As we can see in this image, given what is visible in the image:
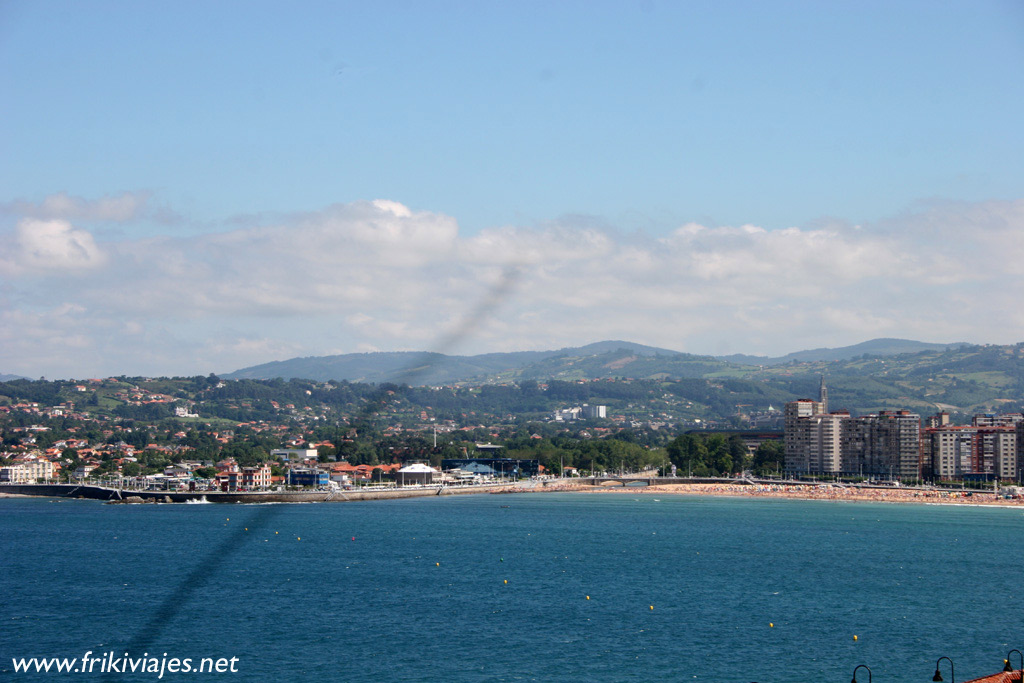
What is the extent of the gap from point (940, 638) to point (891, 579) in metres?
9.76

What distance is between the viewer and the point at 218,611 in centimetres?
2716

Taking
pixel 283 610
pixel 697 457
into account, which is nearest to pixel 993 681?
pixel 283 610

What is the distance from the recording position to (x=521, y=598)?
29.5 meters

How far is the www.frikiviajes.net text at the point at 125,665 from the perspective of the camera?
70.1ft

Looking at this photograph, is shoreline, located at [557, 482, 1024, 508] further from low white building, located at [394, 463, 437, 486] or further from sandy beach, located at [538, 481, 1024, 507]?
low white building, located at [394, 463, 437, 486]

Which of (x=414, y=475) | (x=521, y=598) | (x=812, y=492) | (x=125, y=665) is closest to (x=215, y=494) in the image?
Answer: (x=414, y=475)

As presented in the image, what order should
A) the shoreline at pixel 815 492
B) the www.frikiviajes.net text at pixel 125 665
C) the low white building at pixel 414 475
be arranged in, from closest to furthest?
the www.frikiviajes.net text at pixel 125 665 < the shoreline at pixel 815 492 < the low white building at pixel 414 475

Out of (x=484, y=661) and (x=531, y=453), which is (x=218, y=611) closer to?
(x=484, y=661)

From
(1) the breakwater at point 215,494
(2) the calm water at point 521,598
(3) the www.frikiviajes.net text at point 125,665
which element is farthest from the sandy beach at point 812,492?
(3) the www.frikiviajes.net text at point 125,665

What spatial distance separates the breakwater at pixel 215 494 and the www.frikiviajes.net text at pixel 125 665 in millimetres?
49258

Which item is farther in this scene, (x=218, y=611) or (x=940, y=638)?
(x=218, y=611)

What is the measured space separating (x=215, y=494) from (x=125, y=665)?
166 feet

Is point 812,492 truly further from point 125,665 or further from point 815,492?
point 125,665

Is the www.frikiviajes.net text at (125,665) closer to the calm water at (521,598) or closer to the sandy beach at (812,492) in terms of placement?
the calm water at (521,598)
